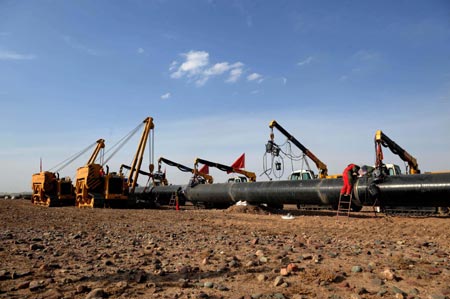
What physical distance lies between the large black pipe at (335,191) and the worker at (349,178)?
0.23 meters

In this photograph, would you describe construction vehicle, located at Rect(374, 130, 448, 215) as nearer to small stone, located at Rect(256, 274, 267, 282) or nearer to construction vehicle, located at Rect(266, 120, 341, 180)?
construction vehicle, located at Rect(266, 120, 341, 180)

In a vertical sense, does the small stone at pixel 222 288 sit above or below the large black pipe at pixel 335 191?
below

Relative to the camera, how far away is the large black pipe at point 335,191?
11539 millimetres

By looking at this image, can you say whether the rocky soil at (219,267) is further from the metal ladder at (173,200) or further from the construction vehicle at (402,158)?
the metal ladder at (173,200)

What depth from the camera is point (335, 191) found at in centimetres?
1412

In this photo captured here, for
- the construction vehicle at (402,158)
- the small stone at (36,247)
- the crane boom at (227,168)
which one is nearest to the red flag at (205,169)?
the crane boom at (227,168)

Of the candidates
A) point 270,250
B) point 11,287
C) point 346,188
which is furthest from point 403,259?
point 346,188

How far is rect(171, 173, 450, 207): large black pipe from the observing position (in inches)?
454

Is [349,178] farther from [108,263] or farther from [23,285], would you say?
[23,285]

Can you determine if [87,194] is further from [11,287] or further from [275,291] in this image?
[275,291]

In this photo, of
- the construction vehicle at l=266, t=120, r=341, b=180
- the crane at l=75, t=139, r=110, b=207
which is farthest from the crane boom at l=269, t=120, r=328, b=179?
the crane at l=75, t=139, r=110, b=207

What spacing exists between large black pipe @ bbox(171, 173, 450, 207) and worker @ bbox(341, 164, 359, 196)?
0.74ft

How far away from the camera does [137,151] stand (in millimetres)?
25859

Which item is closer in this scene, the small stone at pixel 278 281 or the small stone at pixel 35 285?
the small stone at pixel 35 285
